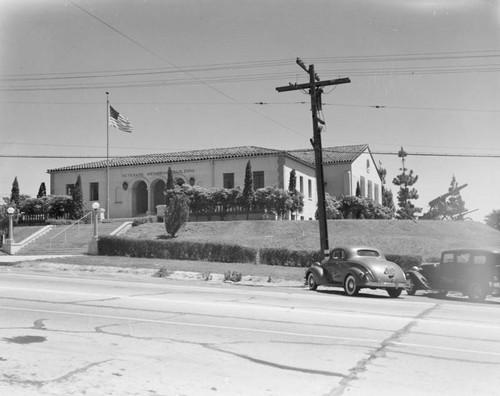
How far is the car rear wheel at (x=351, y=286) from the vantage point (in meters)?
15.2

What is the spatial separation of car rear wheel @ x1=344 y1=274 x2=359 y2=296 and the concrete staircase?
68.7 ft

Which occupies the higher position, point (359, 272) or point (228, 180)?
point (228, 180)

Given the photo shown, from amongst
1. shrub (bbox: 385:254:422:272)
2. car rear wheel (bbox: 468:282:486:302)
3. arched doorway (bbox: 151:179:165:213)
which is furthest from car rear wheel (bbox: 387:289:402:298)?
arched doorway (bbox: 151:179:165:213)

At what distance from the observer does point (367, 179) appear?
6200cm

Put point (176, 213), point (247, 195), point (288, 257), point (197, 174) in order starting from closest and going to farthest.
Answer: point (288, 257)
point (176, 213)
point (247, 195)
point (197, 174)

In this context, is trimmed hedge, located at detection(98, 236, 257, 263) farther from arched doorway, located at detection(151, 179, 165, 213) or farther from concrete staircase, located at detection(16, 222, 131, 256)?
arched doorway, located at detection(151, 179, 165, 213)

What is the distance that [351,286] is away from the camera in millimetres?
15375

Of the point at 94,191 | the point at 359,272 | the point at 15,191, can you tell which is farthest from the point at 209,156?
the point at 359,272

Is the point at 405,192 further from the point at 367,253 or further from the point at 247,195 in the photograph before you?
the point at 367,253

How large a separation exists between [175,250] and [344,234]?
12.8 m

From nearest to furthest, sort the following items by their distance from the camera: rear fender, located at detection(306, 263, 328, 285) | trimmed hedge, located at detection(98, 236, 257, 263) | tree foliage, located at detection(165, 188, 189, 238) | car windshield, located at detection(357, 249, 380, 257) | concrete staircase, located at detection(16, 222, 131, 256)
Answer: car windshield, located at detection(357, 249, 380, 257)
rear fender, located at detection(306, 263, 328, 285)
trimmed hedge, located at detection(98, 236, 257, 263)
tree foliage, located at detection(165, 188, 189, 238)
concrete staircase, located at detection(16, 222, 131, 256)

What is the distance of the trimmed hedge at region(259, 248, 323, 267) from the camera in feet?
80.6

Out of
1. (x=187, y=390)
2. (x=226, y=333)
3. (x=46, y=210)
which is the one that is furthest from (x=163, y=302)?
(x=46, y=210)

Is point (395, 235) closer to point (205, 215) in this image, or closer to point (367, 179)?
point (205, 215)
